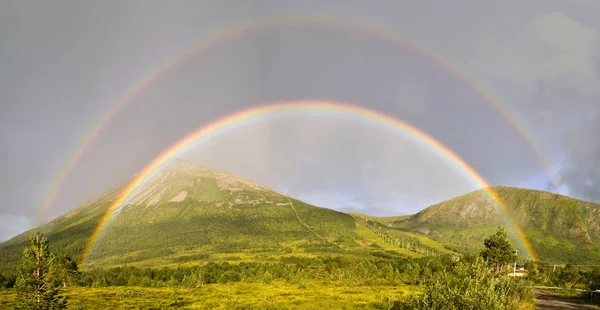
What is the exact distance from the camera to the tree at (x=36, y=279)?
34.8m

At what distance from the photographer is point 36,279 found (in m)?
35.2

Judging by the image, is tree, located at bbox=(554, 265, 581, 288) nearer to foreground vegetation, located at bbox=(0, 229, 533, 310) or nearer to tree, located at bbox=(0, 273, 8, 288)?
foreground vegetation, located at bbox=(0, 229, 533, 310)

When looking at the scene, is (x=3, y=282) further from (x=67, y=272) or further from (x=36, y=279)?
(x=36, y=279)

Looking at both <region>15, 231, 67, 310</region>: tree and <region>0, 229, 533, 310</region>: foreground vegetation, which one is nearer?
<region>0, 229, 533, 310</region>: foreground vegetation

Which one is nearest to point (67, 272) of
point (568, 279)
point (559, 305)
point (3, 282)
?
point (3, 282)

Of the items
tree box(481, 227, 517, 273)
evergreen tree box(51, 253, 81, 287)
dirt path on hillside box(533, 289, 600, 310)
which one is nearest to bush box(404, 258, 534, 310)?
dirt path on hillside box(533, 289, 600, 310)

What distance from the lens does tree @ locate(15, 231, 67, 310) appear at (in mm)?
34791

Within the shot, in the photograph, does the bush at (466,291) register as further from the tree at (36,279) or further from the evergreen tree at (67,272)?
the evergreen tree at (67,272)

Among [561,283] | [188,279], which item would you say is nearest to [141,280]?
[188,279]

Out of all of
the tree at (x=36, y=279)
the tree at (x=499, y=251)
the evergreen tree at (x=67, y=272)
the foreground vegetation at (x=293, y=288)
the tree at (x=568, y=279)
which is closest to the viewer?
the foreground vegetation at (x=293, y=288)

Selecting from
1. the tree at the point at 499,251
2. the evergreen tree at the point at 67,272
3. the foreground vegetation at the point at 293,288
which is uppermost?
the tree at the point at 499,251

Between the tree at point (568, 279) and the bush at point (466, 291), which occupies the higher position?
the bush at point (466, 291)

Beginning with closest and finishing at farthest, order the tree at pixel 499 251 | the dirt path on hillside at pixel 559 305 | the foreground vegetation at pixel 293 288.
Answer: the foreground vegetation at pixel 293 288, the dirt path on hillside at pixel 559 305, the tree at pixel 499 251

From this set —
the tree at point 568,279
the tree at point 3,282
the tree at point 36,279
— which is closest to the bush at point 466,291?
the tree at point 36,279
